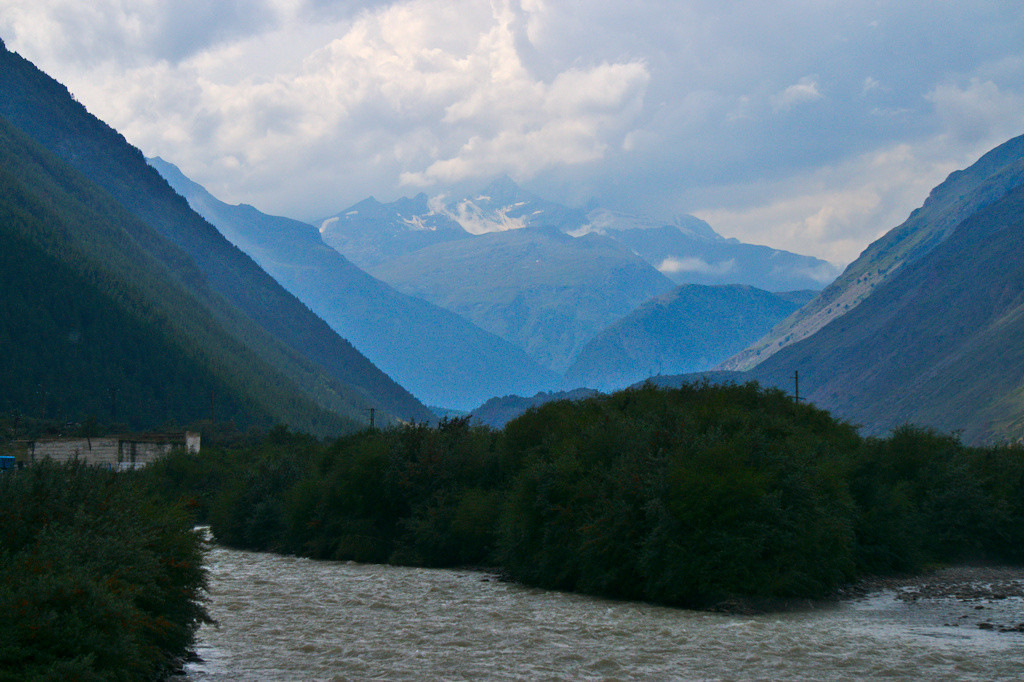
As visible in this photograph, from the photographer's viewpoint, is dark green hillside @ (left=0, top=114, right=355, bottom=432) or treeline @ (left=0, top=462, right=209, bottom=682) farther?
dark green hillside @ (left=0, top=114, right=355, bottom=432)

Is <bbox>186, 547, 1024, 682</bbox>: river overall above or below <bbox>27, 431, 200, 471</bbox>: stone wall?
below

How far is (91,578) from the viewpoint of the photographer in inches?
640

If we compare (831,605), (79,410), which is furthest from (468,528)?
(79,410)

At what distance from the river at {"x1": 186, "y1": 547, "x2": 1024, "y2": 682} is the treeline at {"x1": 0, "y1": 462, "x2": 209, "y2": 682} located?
7.28 ft

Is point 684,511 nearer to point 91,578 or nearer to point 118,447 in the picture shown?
point 91,578

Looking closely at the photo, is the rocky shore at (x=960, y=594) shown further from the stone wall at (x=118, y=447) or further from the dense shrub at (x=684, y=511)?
the stone wall at (x=118, y=447)

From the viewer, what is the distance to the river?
72.0ft

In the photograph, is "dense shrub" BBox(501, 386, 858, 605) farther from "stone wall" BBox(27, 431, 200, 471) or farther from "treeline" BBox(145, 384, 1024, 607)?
"stone wall" BBox(27, 431, 200, 471)

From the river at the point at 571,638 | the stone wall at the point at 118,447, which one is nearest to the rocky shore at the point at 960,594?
the river at the point at 571,638

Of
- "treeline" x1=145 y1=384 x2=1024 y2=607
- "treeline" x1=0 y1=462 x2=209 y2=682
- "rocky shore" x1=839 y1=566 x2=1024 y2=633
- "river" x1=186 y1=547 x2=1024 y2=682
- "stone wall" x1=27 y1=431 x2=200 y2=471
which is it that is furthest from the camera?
"stone wall" x1=27 y1=431 x2=200 y2=471

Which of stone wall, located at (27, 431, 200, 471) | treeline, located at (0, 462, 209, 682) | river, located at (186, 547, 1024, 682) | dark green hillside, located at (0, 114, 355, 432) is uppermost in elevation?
dark green hillside, located at (0, 114, 355, 432)

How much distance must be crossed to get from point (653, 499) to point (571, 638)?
24.7 ft

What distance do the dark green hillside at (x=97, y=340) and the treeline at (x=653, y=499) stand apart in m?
87.0

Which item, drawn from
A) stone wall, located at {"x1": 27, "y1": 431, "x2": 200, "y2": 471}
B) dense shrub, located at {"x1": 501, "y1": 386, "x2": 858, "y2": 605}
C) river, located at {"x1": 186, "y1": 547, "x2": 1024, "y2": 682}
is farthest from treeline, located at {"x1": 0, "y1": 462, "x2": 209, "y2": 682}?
stone wall, located at {"x1": 27, "y1": 431, "x2": 200, "y2": 471}
